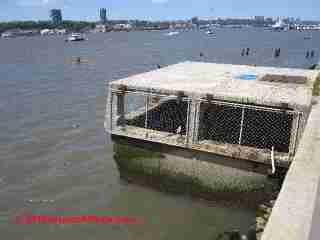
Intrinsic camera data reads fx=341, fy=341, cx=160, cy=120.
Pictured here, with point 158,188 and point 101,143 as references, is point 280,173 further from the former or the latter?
point 101,143

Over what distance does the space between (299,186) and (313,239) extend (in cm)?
94

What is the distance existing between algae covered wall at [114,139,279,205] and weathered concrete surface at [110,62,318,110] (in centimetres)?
152

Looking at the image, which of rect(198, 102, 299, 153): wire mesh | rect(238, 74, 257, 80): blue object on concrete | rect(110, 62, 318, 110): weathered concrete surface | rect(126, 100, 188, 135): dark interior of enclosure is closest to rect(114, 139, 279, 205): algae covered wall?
rect(198, 102, 299, 153): wire mesh

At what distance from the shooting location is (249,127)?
9.53m

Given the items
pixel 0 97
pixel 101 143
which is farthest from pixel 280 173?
pixel 0 97

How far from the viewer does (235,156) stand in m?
7.89

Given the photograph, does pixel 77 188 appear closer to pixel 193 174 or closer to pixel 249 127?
pixel 193 174

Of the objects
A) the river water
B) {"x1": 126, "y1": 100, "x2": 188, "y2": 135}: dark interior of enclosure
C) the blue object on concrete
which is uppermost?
the blue object on concrete

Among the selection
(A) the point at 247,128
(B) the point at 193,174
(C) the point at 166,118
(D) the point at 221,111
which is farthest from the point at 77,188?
(A) the point at 247,128

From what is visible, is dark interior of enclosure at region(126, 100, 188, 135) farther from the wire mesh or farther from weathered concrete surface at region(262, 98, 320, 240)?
weathered concrete surface at region(262, 98, 320, 240)

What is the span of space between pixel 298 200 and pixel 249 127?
18.6 ft

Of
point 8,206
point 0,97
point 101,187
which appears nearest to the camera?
point 8,206

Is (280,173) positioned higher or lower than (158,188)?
higher

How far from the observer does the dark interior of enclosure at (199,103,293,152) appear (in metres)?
8.94
